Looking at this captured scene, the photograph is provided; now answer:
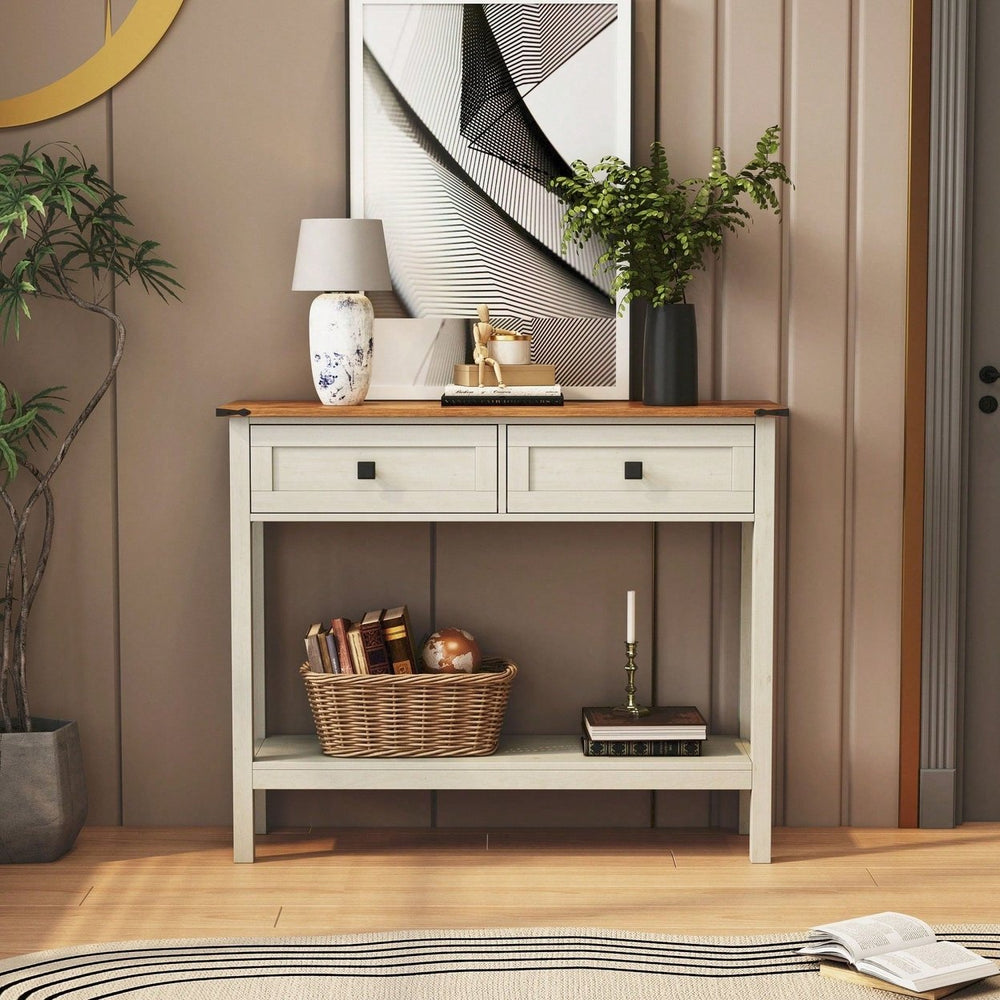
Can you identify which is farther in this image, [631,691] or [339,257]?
[631,691]

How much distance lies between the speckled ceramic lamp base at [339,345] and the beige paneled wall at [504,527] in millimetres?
228

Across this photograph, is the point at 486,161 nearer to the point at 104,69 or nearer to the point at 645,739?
the point at 104,69

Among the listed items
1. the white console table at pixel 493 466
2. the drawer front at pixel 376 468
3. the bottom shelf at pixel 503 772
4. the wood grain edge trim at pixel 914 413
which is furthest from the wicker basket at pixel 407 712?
the wood grain edge trim at pixel 914 413

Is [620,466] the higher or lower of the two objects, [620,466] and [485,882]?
the higher

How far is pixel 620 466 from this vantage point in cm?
266

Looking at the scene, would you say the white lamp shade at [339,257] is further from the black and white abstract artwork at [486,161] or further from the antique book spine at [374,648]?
the antique book spine at [374,648]

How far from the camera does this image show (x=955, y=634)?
298 centimetres

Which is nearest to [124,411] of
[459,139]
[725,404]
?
[459,139]

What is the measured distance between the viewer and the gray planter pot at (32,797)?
275cm

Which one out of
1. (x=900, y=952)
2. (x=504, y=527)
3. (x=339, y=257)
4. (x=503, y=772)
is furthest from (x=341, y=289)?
(x=900, y=952)

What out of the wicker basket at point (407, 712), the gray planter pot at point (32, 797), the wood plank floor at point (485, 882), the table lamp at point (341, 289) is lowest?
the wood plank floor at point (485, 882)

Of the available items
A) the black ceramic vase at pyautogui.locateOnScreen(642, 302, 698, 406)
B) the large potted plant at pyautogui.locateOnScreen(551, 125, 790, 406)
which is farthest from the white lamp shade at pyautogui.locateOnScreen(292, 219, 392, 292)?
the black ceramic vase at pyautogui.locateOnScreen(642, 302, 698, 406)

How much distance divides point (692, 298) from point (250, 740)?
4.74 feet

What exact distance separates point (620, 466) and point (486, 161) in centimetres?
82
